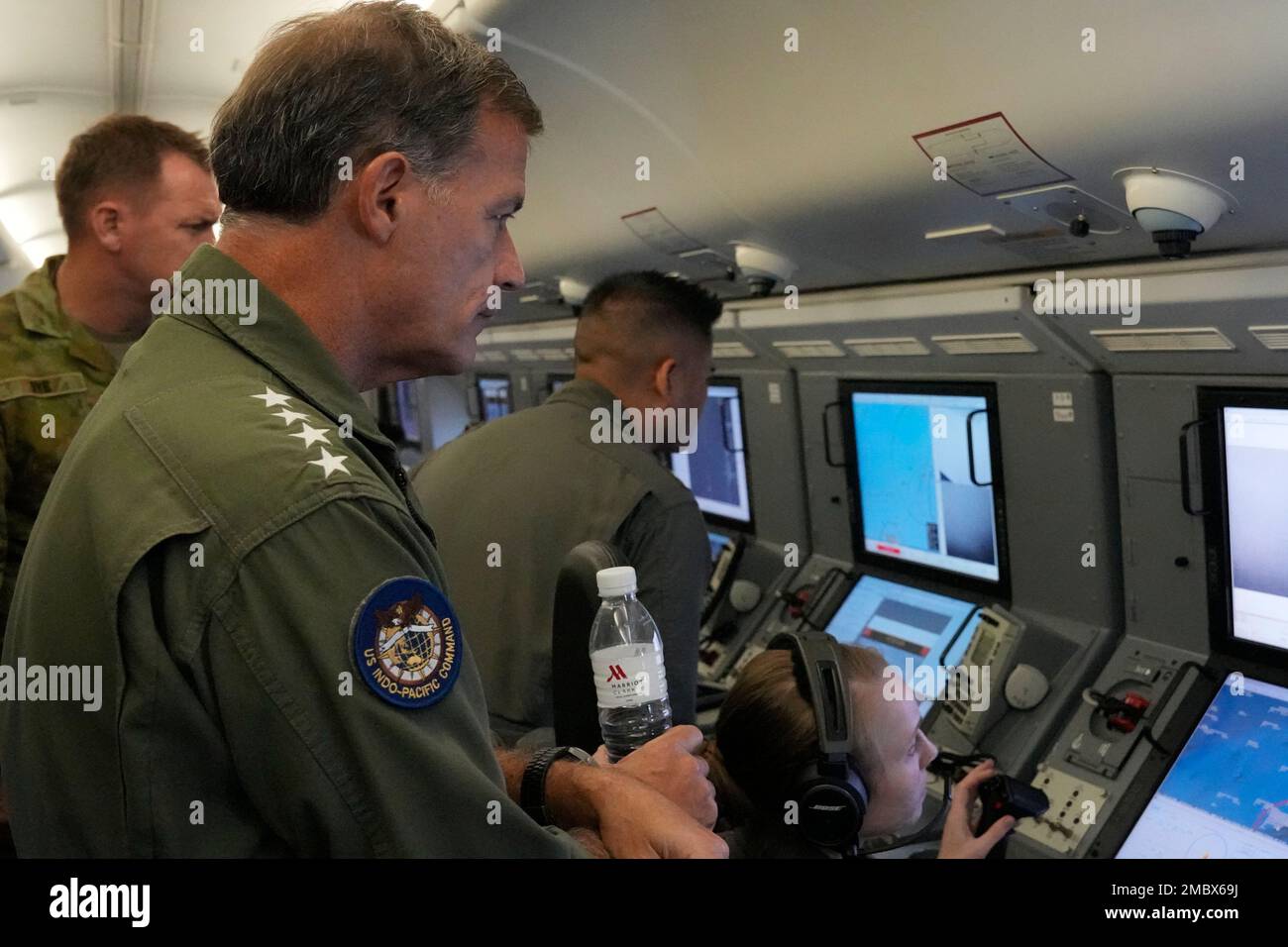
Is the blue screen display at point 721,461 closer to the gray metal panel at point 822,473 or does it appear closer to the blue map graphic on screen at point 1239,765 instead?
the gray metal panel at point 822,473

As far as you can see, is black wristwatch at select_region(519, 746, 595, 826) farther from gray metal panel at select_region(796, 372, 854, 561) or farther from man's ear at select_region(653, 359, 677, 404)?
gray metal panel at select_region(796, 372, 854, 561)

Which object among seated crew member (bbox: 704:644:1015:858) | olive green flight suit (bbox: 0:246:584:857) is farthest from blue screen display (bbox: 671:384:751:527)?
olive green flight suit (bbox: 0:246:584:857)

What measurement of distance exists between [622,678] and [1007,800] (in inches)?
59.2

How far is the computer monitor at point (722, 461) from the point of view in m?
5.33

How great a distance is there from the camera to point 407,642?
118cm

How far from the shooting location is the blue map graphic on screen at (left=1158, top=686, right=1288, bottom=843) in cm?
267

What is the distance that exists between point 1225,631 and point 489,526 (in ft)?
6.30

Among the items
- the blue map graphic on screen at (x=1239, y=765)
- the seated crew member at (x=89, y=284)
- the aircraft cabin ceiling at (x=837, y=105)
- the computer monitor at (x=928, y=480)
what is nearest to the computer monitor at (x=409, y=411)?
the aircraft cabin ceiling at (x=837, y=105)

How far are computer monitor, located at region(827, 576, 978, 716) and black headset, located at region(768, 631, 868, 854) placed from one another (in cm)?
178

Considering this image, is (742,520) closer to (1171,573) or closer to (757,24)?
(1171,573)

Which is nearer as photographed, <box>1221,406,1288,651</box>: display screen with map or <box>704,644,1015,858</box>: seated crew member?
<box>704,644,1015,858</box>: seated crew member

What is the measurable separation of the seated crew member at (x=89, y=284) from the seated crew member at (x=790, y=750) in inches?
70.4

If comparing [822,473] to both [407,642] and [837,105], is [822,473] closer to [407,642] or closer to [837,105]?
[837,105]

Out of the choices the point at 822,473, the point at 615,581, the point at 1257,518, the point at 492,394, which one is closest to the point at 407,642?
the point at 615,581
